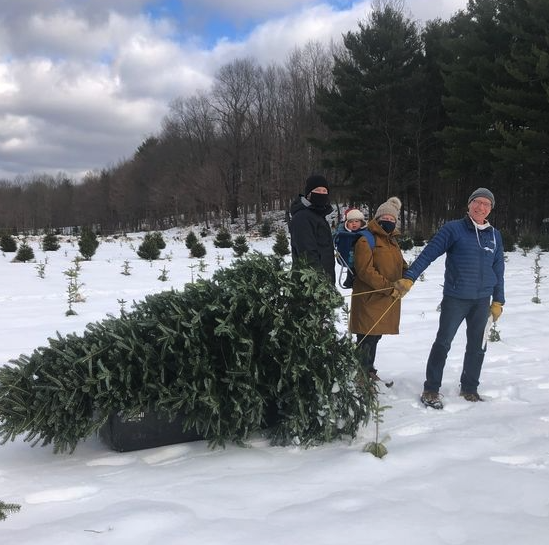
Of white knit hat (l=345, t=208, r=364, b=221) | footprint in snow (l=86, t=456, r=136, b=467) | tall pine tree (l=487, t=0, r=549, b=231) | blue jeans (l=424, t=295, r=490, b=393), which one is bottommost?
footprint in snow (l=86, t=456, r=136, b=467)

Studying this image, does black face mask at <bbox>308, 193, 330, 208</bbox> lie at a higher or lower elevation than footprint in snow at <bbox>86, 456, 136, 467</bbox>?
higher

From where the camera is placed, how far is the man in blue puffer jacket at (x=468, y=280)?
366cm

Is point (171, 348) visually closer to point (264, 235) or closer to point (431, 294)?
point (431, 294)

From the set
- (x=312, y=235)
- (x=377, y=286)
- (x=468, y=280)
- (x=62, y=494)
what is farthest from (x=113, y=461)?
(x=468, y=280)

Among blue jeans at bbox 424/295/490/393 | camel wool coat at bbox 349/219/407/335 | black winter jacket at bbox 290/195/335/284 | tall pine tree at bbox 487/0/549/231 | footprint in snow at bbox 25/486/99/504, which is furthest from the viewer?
tall pine tree at bbox 487/0/549/231

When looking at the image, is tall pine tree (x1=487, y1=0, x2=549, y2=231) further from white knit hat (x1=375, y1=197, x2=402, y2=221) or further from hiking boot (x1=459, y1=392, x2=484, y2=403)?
hiking boot (x1=459, y1=392, x2=484, y2=403)

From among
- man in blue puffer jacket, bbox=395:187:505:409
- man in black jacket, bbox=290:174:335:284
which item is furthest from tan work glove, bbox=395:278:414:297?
man in black jacket, bbox=290:174:335:284

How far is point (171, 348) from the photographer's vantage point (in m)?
2.77

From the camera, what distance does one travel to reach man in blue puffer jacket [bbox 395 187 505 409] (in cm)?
366

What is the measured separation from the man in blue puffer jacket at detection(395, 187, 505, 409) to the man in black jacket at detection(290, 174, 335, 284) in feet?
2.01

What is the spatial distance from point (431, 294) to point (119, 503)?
7916 millimetres

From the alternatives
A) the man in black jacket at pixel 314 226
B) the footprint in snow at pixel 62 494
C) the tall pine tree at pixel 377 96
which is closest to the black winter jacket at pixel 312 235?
the man in black jacket at pixel 314 226

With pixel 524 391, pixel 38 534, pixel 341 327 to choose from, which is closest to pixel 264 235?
pixel 341 327

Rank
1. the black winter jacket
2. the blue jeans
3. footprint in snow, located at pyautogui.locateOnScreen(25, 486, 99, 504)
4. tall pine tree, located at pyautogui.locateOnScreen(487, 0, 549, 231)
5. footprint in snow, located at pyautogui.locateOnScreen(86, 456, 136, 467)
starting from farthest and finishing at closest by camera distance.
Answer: tall pine tree, located at pyautogui.locateOnScreen(487, 0, 549, 231) < the blue jeans < the black winter jacket < footprint in snow, located at pyautogui.locateOnScreen(86, 456, 136, 467) < footprint in snow, located at pyautogui.locateOnScreen(25, 486, 99, 504)
